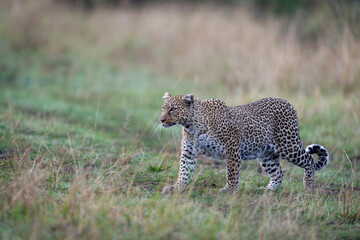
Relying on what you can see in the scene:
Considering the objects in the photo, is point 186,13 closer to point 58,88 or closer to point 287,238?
point 58,88

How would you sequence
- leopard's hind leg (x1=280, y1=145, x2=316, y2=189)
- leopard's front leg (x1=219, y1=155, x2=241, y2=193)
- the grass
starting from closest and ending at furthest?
the grass < leopard's front leg (x1=219, y1=155, x2=241, y2=193) < leopard's hind leg (x1=280, y1=145, x2=316, y2=189)

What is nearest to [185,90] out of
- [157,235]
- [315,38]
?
[315,38]

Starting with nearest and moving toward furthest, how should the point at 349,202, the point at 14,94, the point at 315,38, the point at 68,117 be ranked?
the point at 349,202 → the point at 68,117 → the point at 14,94 → the point at 315,38

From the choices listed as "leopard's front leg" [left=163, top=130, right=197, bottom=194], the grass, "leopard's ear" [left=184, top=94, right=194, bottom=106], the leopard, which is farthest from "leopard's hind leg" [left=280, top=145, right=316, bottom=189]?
"leopard's ear" [left=184, top=94, right=194, bottom=106]

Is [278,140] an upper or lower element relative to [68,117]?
upper

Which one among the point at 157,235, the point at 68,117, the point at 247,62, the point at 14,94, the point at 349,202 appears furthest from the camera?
the point at 247,62

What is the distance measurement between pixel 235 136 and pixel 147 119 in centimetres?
543

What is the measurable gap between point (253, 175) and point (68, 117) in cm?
531

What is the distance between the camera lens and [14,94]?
45.6 feet

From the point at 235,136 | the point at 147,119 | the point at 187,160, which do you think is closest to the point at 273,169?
the point at 235,136

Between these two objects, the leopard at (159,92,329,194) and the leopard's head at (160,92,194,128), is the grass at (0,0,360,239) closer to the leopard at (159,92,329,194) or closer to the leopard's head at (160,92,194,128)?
the leopard at (159,92,329,194)

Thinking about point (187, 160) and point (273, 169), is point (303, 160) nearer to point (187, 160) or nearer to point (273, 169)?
point (273, 169)

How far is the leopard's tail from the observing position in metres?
8.08

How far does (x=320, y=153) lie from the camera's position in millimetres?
8172
